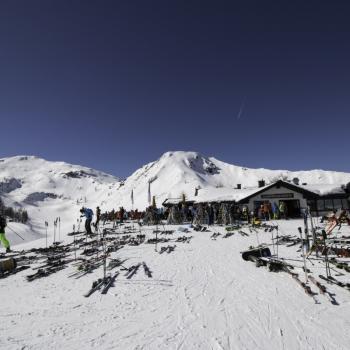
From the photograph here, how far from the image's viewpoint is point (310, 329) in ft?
15.2

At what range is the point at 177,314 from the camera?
539cm

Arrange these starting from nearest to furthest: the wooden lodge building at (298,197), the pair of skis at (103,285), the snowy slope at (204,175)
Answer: the pair of skis at (103,285) → the wooden lodge building at (298,197) → the snowy slope at (204,175)

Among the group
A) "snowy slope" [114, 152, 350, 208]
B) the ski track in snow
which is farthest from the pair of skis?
"snowy slope" [114, 152, 350, 208]

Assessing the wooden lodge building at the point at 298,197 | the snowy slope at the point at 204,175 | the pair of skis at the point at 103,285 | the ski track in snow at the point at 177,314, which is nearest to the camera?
the ski track in snow at the point at 177,314

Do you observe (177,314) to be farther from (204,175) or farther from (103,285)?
(204,175)

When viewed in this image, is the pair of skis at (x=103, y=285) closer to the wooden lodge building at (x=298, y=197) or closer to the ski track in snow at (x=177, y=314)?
the ski track in snow at (x=177, y=314)

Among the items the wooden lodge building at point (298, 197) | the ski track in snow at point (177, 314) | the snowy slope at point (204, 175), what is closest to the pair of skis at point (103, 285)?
the ski track in snow at point (177, 314)

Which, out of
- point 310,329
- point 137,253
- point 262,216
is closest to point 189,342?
point 310,329

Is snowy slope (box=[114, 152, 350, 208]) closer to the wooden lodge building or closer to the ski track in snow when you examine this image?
the wooden lodge building

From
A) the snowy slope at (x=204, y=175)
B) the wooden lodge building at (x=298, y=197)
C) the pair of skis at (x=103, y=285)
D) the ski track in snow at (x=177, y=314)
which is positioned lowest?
the ski track in snow at (x=177, y=314)

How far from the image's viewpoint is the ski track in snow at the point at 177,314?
4383mm

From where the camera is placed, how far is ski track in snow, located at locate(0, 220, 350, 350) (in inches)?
173

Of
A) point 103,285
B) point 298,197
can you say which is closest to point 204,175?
point 298,197

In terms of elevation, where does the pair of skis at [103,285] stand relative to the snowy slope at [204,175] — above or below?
below
